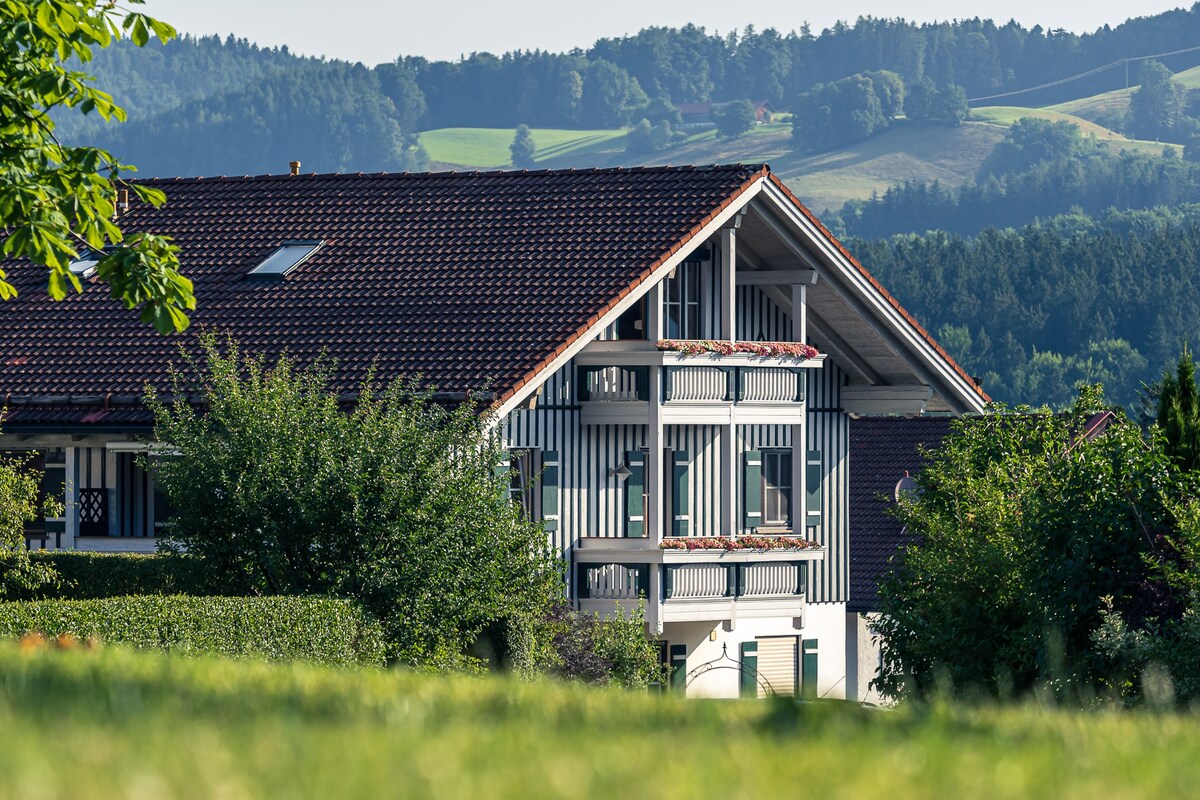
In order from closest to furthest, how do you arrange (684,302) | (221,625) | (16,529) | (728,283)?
(221,625) < (16,529) < (728,283) < (684,302)

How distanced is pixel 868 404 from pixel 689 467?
16.9ft

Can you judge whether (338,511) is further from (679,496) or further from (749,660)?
(749,660)

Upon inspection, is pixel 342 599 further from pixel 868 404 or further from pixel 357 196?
pixel 868 404

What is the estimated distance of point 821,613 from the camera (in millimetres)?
40781

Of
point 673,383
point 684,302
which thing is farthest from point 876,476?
point 673,383

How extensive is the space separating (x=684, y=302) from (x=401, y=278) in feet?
15.9

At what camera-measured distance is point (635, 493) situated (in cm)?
3522

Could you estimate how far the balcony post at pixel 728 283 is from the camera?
1382 inches

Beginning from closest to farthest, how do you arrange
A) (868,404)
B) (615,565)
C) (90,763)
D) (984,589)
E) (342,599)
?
(90,763) < (342,599) < (984,589) < (615,565) < (868,404)

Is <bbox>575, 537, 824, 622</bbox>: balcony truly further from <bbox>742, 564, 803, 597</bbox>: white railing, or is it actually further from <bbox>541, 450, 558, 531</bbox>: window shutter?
<bbox>541, 450, 558, 531</bbox>: window shutter

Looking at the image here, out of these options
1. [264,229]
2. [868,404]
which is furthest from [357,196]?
[868,404]

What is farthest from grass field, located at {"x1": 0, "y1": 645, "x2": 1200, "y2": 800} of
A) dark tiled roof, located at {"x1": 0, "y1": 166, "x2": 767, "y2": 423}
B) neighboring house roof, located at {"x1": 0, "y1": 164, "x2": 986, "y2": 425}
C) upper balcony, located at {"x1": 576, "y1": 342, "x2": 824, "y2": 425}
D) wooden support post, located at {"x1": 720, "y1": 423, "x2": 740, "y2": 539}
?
wooden support post, located at {"x1": 720, "y1": 423, "x2": 740, "y2": 539}

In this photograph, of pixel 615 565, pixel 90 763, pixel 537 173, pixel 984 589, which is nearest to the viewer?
pixel 90 763

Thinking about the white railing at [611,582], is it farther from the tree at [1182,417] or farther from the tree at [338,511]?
the tree at [1182,417]
